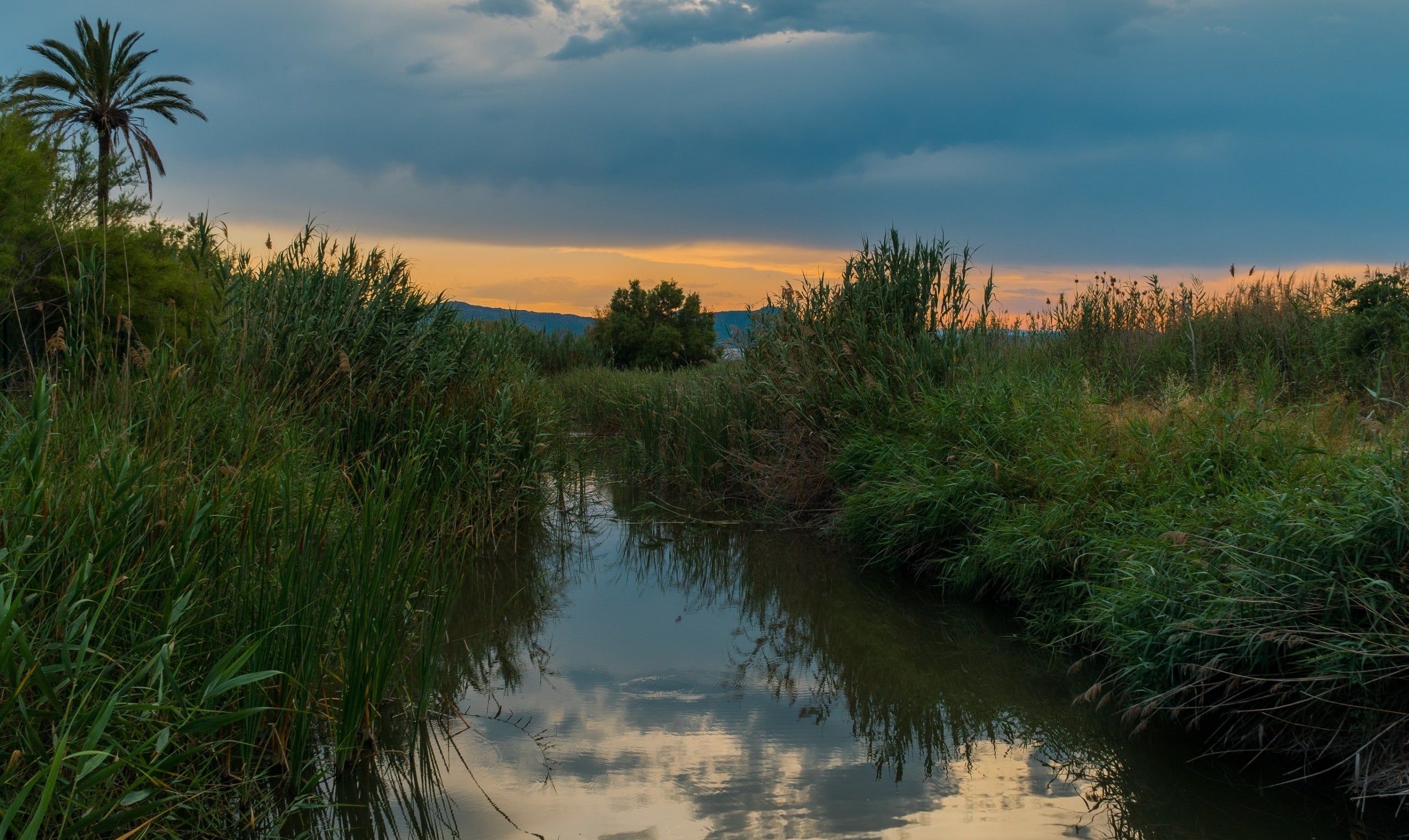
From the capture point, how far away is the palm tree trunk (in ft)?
46.4

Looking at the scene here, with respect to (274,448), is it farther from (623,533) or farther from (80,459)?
(623,533)

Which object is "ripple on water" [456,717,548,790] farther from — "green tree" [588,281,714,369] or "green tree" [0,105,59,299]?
"green tree" [588,281,714,369]

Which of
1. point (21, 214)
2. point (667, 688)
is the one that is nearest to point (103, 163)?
point (21, 214)

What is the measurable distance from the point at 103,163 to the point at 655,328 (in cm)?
1861

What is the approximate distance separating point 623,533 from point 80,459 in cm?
688

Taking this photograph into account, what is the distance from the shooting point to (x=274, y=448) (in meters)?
5.09

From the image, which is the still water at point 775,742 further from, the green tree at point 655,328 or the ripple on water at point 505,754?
the green tree at point 655,328

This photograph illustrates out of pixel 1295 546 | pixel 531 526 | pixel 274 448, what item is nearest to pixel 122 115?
pixel 531 526

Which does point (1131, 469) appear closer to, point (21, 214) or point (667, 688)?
point (667, 688)

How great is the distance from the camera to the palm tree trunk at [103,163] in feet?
46.4

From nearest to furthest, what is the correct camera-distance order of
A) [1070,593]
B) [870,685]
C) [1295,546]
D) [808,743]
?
[1295,546] → [808,743] → [870,685] → [1070,593]

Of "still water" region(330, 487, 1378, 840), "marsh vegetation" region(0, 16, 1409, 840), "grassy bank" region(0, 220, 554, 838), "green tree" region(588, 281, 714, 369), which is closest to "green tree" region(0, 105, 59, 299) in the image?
"marsh vegetation" region(0, 16, 1409, 840)

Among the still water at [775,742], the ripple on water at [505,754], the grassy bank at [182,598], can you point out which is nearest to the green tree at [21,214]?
the grassy bank at [182,598]

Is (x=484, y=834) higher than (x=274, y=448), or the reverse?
(x=274, y=448)
